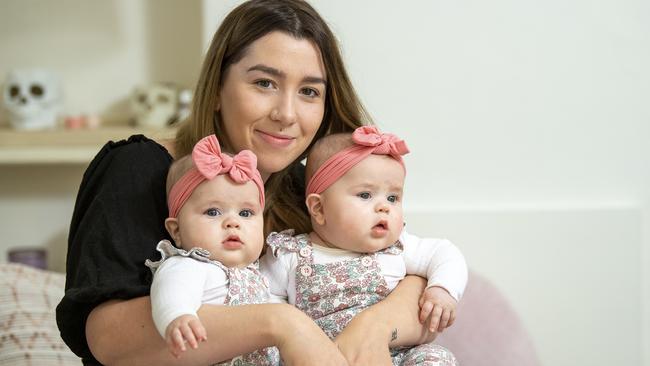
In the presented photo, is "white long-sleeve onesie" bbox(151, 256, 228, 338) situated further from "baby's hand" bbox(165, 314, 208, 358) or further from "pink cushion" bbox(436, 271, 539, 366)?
"pink cushion" bbox(436, 271, 539, 366)

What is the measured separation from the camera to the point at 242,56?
1923mm

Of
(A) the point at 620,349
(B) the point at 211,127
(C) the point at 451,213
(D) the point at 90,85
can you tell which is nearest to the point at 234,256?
(B) the point at 211,127

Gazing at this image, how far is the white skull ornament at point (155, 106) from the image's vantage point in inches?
143

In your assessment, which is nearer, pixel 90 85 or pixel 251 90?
pixel 251 90

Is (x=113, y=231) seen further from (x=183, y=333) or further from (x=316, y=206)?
(x=316, y=206)

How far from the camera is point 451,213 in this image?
10.3 feet

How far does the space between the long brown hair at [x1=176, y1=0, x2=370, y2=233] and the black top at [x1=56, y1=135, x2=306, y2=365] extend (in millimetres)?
180

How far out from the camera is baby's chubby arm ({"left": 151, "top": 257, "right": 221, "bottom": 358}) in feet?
4.64

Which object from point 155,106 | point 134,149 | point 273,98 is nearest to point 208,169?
point 134,149

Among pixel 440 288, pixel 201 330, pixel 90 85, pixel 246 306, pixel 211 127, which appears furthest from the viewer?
pixel 90 85

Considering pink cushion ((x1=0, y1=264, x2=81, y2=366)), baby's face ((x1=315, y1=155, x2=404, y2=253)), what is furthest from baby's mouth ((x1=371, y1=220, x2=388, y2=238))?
pink cushion ((x1=0, y1=264, x2=81, y2=366))

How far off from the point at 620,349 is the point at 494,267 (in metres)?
0.55

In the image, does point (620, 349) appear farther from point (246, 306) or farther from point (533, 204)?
point (246, 306)

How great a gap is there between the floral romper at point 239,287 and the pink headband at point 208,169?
9cm
